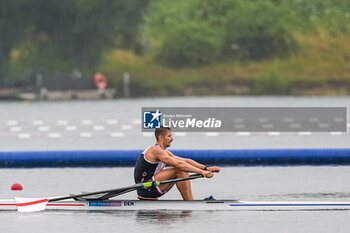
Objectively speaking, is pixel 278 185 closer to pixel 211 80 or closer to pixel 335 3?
pixel 211 80

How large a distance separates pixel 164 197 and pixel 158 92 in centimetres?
5430

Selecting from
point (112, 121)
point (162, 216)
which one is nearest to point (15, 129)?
point (112, 121)

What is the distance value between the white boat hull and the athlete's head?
0.80m

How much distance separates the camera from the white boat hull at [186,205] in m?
14.1

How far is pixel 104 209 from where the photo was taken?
562 inches

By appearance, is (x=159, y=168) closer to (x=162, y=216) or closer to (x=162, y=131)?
(x=162, y=131)

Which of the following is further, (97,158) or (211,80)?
(211,80)

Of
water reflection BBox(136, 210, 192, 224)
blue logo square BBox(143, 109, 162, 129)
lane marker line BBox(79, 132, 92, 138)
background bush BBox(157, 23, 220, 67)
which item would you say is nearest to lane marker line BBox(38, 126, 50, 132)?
lane marker line BBox(79, 132, 92, 138)

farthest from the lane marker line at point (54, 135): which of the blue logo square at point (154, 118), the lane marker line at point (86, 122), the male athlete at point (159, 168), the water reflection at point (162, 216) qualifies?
the water reflection at point (162, 216)

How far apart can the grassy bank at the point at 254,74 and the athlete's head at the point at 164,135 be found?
5483 cm

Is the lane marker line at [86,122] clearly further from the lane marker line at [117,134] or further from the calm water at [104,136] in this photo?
the lane marker line at [117,134]

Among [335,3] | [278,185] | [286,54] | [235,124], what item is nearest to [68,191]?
[278,185]

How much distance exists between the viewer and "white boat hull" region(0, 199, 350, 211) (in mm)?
14094

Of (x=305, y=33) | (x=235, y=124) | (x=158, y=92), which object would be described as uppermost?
(x=305, y=33)
